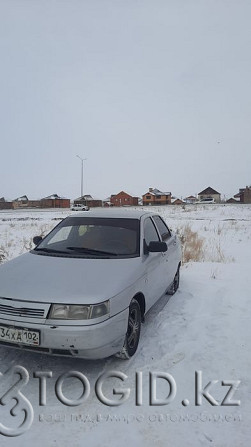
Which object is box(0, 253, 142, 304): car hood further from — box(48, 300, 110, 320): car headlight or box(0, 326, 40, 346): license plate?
box(0, 326, 40, 346): license plate

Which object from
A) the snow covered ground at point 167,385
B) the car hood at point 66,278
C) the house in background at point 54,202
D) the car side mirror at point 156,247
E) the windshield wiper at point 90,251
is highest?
the house in background at point 54,202

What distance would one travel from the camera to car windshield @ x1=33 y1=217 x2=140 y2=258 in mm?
4043

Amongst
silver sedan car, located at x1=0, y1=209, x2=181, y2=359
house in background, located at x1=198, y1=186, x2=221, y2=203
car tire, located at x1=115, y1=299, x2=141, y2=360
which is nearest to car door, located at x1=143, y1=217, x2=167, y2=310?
silver sedan car, located at x1=0, y1=209, x2=181, y2=359

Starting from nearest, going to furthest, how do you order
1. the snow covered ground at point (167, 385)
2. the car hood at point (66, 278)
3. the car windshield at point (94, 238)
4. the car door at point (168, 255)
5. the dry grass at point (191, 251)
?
the snow covered ground at point (167, 385), the car hood at point (66, 278), the car windshield at point (94, 238), the car door at point (168, 255), the dry grass at point (191, 251)

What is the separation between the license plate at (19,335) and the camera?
2799mm

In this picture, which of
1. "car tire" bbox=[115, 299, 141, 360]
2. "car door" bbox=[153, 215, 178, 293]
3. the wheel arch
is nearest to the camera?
"car tire" bbox=[115, 299, 141, 360]

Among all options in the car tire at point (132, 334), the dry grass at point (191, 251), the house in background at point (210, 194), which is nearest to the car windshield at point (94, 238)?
the car tire at point (132, 334)

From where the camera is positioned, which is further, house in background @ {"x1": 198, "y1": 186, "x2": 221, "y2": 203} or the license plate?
house in background @ {"x1": 198, "y1": 186, "x2": 221, "y2": 203}

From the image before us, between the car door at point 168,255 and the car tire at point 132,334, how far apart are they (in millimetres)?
1280

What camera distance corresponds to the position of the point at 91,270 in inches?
137

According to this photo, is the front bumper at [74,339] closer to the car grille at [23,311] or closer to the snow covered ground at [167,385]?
the car grille at [23,311]

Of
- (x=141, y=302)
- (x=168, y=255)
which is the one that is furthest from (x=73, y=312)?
(x=168, y=255)

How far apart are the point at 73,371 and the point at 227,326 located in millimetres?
2226

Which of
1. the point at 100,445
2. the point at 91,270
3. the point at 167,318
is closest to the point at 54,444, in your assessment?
the point at 100,445
